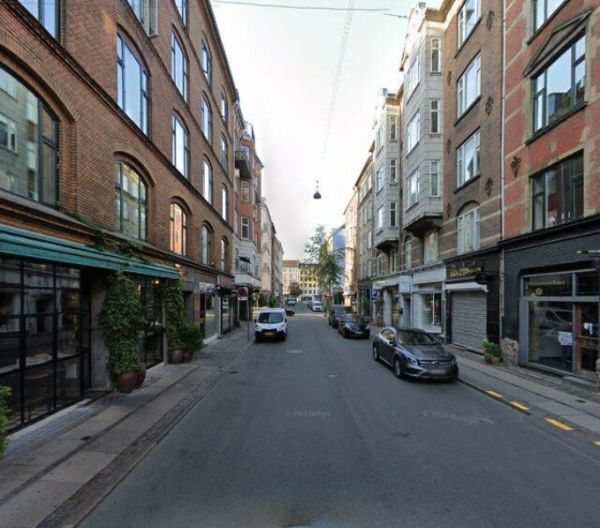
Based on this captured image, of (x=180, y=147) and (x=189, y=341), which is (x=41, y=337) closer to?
(x=189, y=341)

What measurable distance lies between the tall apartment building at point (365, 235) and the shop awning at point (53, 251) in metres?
27.4

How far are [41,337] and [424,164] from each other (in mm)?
17535

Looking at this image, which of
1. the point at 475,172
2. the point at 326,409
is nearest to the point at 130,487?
the point at 326,409

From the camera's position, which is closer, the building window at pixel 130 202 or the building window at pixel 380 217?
the building window at pixel 130 202

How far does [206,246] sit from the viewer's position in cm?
1992

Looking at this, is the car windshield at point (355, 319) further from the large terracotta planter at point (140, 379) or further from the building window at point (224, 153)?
the large terracotta planter at point (140, 379)

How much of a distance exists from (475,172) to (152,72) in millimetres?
12750

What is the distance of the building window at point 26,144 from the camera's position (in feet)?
20.6

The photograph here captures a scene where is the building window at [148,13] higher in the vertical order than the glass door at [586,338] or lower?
higher

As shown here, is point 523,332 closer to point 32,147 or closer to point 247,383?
point 247,383

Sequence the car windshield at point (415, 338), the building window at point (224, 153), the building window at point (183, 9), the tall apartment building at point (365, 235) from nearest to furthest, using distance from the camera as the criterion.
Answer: the car windshield at point (415, 338) → the building window at point (183, 9) → the building window at point (224, 153) → the tall apartment building at point (365, 235)

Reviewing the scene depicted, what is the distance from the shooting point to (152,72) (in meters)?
12.3

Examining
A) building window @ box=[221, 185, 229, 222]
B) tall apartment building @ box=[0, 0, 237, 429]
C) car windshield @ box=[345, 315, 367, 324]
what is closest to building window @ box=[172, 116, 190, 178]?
tall apartment building @ box=[0, 0, 237, 429]

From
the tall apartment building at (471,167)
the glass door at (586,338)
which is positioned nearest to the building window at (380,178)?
the tall apartment building at (471,167)
